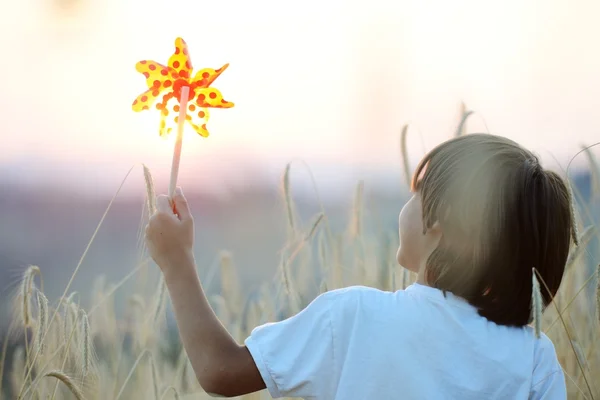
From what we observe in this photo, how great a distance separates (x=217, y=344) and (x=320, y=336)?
0.12m

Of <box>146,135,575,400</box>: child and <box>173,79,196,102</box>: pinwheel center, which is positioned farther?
<box>173,79,196,102</box>: pinwheel center

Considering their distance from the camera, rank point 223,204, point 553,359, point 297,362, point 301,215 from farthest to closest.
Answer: point 223,204
point 301,215
point 553,359
point 297,362

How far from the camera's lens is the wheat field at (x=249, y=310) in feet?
4.73

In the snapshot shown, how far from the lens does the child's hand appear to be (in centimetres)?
102

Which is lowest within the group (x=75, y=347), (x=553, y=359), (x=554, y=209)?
(x=75, y=347)

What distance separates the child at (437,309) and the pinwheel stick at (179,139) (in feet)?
0.12

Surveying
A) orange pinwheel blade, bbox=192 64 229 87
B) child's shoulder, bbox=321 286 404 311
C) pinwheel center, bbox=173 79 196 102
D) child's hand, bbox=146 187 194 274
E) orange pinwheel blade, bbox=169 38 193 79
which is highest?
orange pinwheel blade, bbox=169 38 193 79

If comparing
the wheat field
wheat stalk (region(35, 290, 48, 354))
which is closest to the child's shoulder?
the wheat field

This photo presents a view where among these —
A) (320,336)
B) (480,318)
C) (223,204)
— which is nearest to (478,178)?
(480,318)

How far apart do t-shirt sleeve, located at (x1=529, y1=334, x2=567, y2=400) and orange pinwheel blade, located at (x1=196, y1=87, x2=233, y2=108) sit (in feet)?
1.67

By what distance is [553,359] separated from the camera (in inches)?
40.7

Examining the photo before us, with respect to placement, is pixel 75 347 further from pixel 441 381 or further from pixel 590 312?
pixel 590 312

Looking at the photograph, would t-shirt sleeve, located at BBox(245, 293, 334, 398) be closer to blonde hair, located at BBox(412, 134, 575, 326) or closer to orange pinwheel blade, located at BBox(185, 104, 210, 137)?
blonde hair, located at BBox(412, 134, 575, 326)

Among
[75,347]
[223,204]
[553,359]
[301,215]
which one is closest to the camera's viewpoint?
[553,359]
